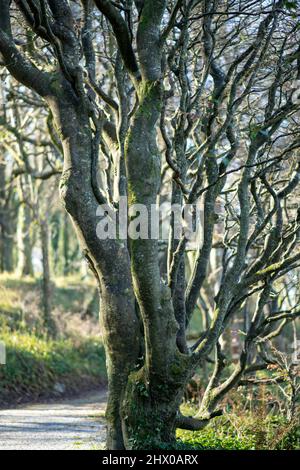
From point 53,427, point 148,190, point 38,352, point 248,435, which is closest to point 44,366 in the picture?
point 38,352

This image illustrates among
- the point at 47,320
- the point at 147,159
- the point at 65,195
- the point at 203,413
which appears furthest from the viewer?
the point at 47,320

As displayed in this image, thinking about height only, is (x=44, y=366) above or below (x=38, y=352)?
below

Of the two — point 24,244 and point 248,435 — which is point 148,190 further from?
point 24,244

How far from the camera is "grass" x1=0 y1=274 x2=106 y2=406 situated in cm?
1366

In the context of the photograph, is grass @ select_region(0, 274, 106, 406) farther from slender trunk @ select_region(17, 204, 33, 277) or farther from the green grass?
slender trunk @ select_region(17, 204, 33, 277)

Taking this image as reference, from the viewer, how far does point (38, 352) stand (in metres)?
15.4

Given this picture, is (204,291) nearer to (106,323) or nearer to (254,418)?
(254,418)

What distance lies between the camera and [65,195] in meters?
6.89

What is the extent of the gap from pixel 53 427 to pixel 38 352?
5.70 meters

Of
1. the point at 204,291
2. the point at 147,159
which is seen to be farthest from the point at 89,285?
the point at 147,159

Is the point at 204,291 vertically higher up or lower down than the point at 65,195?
lower down

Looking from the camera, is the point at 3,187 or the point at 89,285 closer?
the point at 3,187

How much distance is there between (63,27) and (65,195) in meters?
2.07

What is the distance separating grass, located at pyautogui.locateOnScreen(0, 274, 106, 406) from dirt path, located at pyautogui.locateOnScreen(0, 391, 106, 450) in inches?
35.1
